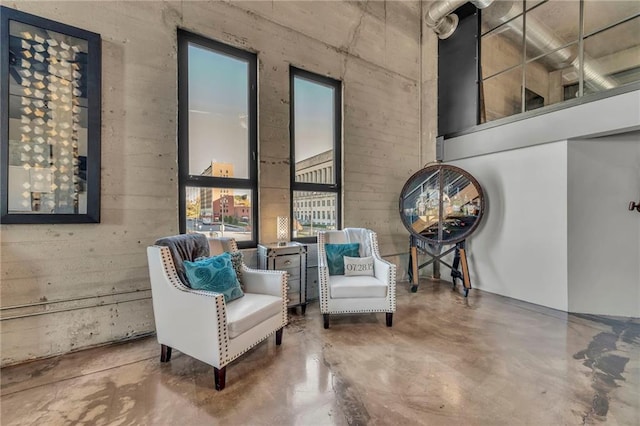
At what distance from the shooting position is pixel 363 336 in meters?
2.59

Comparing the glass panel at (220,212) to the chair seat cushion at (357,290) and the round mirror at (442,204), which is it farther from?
the round mirror at (442,204)

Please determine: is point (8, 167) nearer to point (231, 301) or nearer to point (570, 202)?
point (231, 301)

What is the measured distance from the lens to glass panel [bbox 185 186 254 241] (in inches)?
116

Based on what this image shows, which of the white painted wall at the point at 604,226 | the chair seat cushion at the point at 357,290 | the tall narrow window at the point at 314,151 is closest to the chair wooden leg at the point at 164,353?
the chair seat cushion at the point at 357,290

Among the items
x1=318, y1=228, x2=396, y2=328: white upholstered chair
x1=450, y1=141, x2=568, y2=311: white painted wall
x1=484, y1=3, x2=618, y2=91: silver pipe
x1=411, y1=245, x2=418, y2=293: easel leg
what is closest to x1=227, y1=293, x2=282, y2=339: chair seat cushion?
x1=318, y1=228, x2=396, y2=328: white upholstered chair

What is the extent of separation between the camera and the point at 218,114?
310cm

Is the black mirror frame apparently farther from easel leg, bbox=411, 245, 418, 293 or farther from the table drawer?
easel leg, bbox=411, 245, 418, 293

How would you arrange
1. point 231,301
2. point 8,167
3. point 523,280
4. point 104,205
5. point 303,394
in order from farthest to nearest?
point 523,280 < point 104,205 < point 231,301 < point 8,167 < point 303,394

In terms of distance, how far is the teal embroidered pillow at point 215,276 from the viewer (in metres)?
2.14

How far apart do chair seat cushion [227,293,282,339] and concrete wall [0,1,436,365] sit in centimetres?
106

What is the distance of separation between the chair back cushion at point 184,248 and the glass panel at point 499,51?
4606mm

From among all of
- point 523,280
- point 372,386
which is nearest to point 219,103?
point 372,386

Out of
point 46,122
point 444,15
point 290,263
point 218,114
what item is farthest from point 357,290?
point 444,15

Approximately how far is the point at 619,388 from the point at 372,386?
1.58 m
